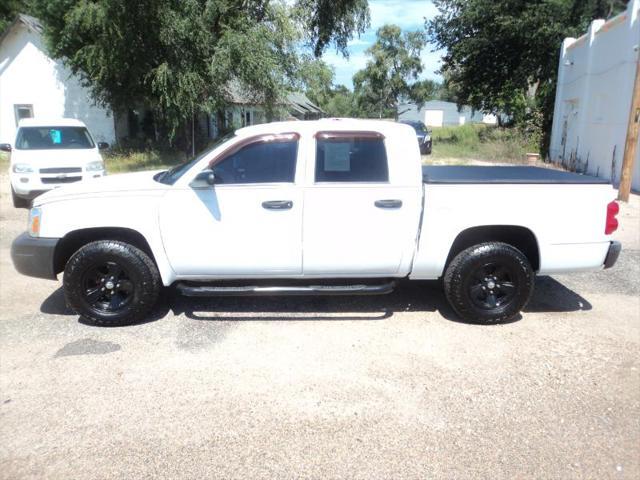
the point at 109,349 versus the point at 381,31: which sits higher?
the point at 381,31

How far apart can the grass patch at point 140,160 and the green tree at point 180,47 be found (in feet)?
5.87

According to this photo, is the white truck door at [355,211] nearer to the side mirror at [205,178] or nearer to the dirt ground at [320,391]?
the dirt ground at [320,391]

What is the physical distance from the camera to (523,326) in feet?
A: 16.4

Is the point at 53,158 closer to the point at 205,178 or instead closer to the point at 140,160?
the point at 205,178

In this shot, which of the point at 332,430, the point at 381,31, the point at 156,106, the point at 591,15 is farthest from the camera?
the point at 381,31

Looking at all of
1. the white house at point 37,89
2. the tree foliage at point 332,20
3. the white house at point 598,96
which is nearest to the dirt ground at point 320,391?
the white house at point 598,96

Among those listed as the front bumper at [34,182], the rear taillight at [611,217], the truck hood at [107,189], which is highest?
the truck hood at [107,189]

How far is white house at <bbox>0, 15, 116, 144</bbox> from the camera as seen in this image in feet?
81.5

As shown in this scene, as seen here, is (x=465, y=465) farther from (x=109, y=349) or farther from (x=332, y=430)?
(x=109, y=349)

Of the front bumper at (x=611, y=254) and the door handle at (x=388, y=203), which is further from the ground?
the door handle at (x=388, y=203)

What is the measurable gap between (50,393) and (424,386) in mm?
2691

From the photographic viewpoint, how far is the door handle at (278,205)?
464cm

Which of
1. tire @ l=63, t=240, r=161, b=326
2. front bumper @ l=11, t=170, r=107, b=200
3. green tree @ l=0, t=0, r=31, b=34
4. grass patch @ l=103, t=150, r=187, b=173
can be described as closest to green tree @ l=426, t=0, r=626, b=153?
grass patch @ l=103, t=150, r=187, b=173

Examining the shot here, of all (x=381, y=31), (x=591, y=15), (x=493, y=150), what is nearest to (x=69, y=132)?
(x=493, y=150)
